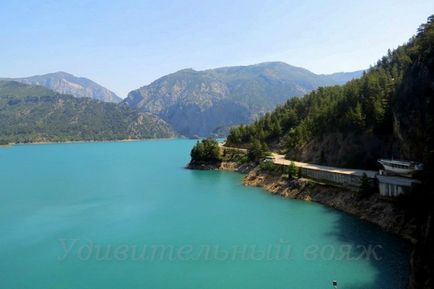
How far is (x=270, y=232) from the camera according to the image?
46.7 m

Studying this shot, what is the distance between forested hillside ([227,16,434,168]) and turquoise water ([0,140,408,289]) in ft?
39.5

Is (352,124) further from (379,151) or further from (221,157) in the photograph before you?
(221,157)

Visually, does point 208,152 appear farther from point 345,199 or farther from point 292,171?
point 345,199

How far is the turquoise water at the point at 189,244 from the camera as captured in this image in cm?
3300

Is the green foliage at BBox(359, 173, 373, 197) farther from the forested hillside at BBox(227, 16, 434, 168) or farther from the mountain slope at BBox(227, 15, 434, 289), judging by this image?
the forested hillside at BBox(227, 16, 434, 168)

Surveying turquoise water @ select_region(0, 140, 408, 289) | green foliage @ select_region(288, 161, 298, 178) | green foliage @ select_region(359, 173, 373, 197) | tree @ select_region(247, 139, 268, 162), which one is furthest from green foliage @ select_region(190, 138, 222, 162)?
green foliage @ select_region(359, 173, 373, 197)

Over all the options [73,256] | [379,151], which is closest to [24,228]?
[73,256]

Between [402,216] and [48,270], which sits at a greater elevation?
[402,216]

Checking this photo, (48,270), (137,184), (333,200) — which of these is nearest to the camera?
(48,270)

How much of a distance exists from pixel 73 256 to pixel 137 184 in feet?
166

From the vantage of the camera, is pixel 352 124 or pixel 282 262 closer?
pixel 282 262

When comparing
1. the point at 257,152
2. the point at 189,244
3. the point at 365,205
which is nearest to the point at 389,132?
the point at 365,205

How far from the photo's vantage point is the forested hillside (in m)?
46.2

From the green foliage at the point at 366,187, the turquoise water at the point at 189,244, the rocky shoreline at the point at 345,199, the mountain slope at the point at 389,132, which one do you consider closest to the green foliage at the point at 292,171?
the rocky shoreline at the point at 345,199
